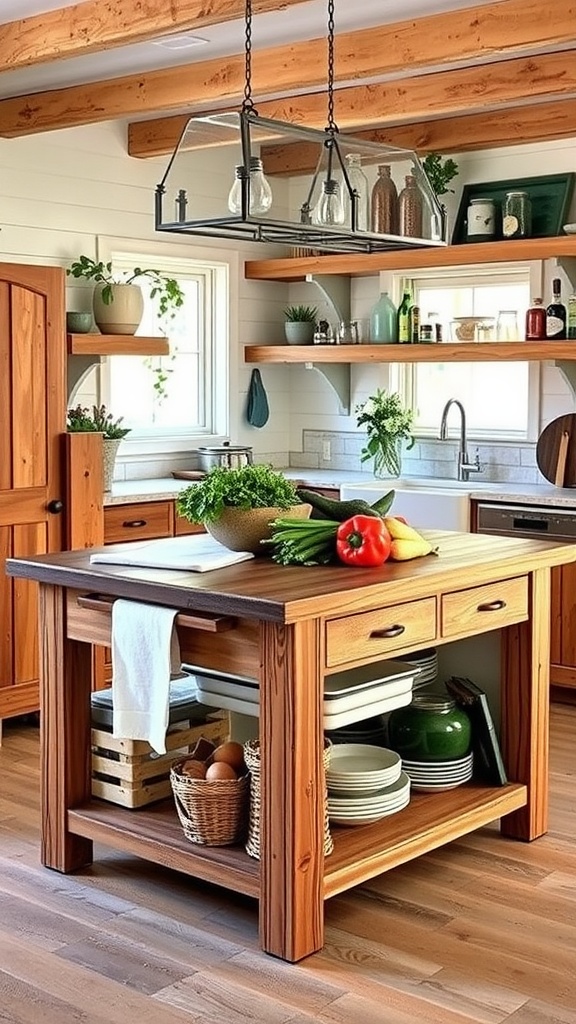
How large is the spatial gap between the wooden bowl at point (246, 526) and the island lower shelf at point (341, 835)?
0.80 meters

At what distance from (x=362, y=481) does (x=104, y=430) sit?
1.36 meters

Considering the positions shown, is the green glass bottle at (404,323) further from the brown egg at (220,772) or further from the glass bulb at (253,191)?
the brown egg at (220,772)

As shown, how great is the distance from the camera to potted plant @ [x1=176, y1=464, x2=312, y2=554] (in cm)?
364

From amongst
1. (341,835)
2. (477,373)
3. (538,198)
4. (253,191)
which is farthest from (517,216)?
(341,835)

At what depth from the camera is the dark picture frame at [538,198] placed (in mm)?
5992

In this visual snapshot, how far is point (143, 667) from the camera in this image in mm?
3371

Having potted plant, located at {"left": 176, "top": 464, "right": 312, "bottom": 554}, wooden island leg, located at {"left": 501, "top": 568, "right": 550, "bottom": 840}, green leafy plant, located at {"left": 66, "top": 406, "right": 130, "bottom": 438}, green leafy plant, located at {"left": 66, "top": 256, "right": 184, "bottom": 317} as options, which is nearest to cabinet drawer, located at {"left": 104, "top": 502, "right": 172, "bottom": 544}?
green leafy plant, located at {"left": 66, "top": 406, "right": 130, "bottom": 438}

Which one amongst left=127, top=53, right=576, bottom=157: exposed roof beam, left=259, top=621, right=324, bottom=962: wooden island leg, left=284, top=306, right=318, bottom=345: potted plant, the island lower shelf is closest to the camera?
left=259, top=621, right=324, bottom=962: wooden island leg

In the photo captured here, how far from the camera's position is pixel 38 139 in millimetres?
5910

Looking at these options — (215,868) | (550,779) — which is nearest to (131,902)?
(215,868)

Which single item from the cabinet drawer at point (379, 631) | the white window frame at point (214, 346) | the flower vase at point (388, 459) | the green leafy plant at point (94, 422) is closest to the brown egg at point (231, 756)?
the cabinet drawer at point (379, 631)

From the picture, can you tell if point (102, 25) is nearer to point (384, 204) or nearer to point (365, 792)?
point (384, 204)

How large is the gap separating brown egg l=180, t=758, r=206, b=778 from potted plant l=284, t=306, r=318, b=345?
3748 millimetres

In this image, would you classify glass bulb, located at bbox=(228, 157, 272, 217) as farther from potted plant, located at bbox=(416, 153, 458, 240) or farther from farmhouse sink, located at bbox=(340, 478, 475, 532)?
potted plant, located at bbox=(416, 153, 458, 240)
